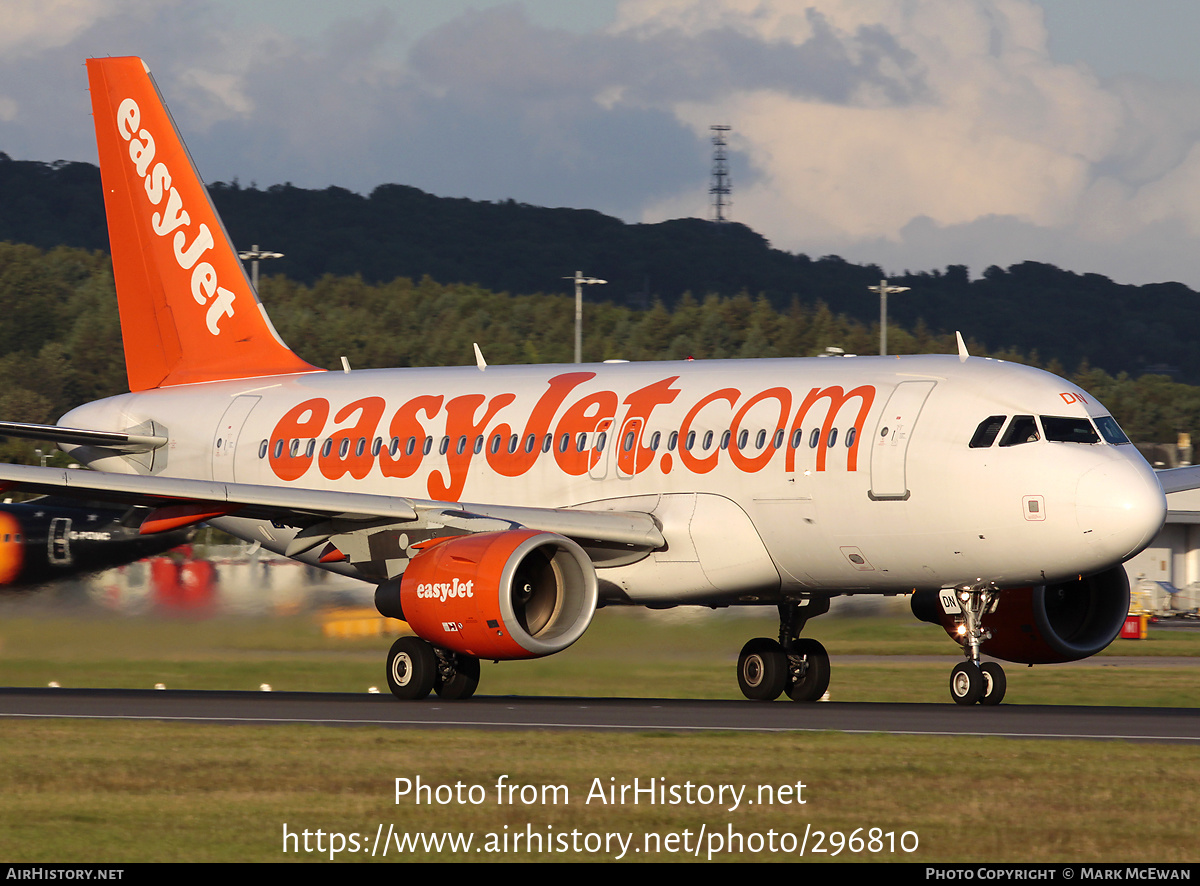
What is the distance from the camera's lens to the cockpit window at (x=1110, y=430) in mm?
21625

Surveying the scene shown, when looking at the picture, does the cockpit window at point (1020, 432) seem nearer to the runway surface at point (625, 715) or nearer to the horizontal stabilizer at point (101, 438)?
the runway surface at point (625, 715)

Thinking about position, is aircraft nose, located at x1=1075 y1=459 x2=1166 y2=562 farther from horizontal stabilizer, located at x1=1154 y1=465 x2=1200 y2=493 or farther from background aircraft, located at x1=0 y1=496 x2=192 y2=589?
background aircraft, located at x1=0 y1=496 x2=192 y2=589

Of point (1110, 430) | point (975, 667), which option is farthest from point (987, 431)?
point (975, 667)

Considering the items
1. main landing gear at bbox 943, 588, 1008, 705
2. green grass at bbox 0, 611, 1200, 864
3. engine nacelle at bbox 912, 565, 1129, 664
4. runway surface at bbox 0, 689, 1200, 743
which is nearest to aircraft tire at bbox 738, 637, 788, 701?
runway surface at bbox 0, 689, 1200, 743

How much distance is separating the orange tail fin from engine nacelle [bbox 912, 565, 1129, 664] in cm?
1278

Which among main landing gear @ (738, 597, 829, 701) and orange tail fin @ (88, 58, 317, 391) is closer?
main landing gear @ (738, 597, 829, 701)

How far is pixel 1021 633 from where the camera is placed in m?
23.9

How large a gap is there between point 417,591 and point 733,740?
20.5 ft

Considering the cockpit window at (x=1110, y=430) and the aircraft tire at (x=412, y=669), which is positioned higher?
the cockpit window at (x=1110, y=430)

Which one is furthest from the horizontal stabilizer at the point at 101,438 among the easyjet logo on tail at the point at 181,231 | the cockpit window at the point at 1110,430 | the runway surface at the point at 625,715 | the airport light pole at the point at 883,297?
the airport light pole at the point at 883,297

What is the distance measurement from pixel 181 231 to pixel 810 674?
13.7 m

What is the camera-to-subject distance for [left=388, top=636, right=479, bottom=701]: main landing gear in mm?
23781

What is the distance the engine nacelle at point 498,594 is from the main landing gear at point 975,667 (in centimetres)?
454
